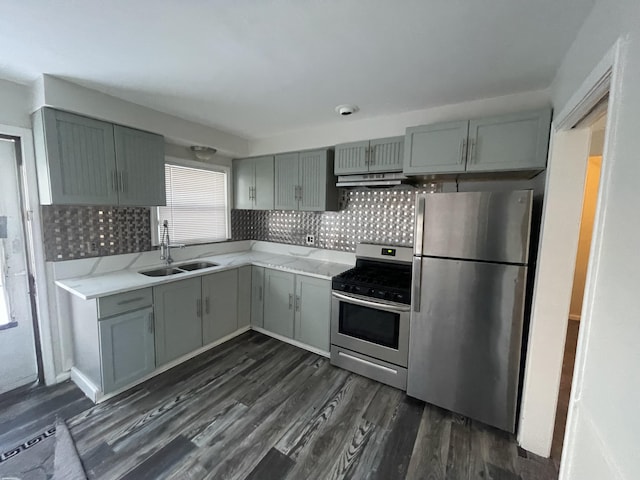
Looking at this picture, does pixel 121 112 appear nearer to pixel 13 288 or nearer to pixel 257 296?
pixel 13 288


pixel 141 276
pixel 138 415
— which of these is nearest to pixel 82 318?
pixel 141 276

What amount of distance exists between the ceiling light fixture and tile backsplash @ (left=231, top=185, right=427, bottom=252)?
89 cm

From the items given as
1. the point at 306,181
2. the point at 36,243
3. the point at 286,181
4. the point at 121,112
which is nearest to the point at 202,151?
the point at 121,112

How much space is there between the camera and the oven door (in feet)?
7.34

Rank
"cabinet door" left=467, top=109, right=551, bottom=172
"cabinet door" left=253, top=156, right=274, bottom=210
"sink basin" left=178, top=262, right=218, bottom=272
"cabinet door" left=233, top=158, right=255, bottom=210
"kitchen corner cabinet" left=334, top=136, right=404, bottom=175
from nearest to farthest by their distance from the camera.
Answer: "cabinet door" left=467, top=109, right=551, bottom=172 < "kitchen corner cabinet" left=334, top=136, right=404, bottom=175 < "sink basin" left=178, top=262, right=218, bottom=272 < "cabinet door" left=253, top=156, right=274, bottom=210 < "cabinet door" left=233, top=158, right=255, bottom=210

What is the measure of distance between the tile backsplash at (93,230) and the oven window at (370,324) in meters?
2.20

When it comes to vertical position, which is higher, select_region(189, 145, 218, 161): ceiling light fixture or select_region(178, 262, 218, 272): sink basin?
select_region(189, 145, 218, 161): ceiling light fixture

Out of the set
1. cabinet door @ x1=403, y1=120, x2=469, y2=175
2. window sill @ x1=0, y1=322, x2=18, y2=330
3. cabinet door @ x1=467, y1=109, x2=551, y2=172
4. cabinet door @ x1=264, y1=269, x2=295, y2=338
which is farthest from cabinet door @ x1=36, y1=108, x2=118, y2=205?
cabinet door @ x1=467, y1=109, x2=551, y2=172

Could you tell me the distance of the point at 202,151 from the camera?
10.2 ft

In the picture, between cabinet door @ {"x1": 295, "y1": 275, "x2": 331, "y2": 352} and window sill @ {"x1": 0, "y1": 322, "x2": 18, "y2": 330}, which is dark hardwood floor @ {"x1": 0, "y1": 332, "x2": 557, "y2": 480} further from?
window sill @ {"x1": 0, "y1": 322, "x2": 18, "y2": 330}

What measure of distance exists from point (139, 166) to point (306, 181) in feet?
5.28

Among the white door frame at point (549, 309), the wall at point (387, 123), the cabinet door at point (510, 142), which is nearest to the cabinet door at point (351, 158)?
the wall at point (387, 123)

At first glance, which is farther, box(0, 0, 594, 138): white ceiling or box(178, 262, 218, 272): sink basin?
box(178, 262, 218, 272): sink basin

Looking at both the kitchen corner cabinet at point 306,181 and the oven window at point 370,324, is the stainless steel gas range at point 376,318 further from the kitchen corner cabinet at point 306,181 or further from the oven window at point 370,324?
the kitchen corner cabinet at point 306,181
